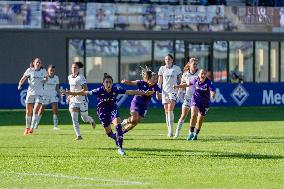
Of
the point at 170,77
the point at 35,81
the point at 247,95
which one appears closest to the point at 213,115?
the point at 247,95

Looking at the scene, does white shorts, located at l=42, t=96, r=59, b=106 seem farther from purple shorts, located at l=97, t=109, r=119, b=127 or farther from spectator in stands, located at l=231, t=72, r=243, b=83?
spectator in stands, located at l=231, t=72, r=243, b=83

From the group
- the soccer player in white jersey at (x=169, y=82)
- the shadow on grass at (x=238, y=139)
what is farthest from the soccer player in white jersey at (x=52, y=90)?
the shadow on grass at (x=238, y=139)

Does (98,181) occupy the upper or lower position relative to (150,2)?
lower

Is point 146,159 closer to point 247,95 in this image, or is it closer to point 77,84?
point 77,84

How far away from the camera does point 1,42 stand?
50.6 metres

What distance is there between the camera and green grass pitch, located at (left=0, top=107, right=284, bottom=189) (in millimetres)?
16969

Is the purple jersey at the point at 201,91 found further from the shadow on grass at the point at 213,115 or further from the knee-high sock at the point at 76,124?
the shadow on grass at the point at 213,115

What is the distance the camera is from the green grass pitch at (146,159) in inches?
668

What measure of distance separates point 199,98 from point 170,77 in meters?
1.85

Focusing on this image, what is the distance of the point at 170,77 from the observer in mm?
28438

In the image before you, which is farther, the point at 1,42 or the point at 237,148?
the point at 1,42

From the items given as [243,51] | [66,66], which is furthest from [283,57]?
[66,66]

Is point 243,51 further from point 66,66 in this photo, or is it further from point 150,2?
point 66,66

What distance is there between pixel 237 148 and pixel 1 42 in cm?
2839
